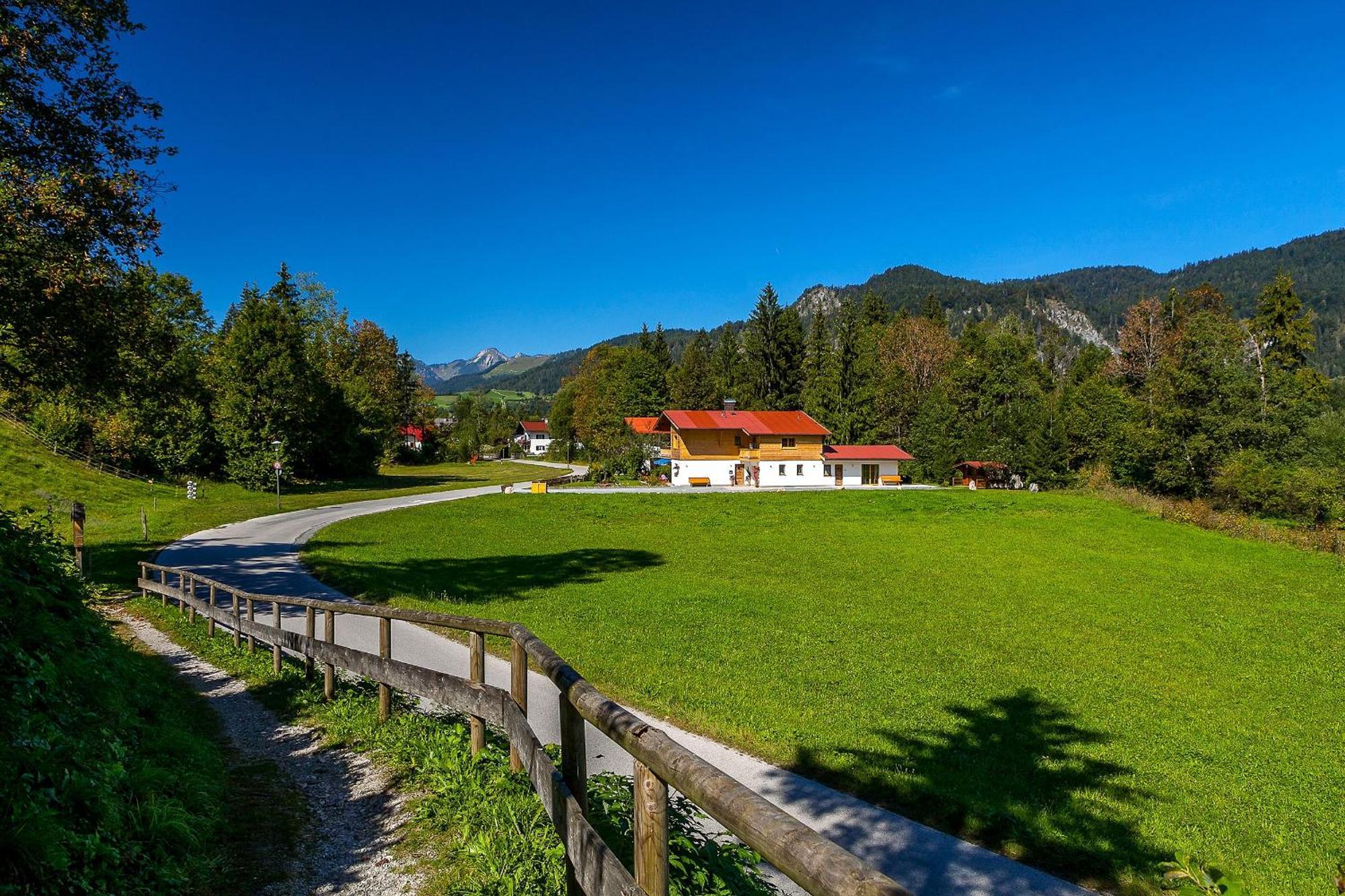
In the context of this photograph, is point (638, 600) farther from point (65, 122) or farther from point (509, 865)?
point (65, 122)

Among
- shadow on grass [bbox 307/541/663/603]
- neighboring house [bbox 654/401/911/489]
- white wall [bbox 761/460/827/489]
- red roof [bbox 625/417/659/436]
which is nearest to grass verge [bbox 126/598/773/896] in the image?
shadow on grass [bbox 307/541/663/603]

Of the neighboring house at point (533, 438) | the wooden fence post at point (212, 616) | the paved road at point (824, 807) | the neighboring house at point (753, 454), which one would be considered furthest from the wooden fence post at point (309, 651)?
the neighboring house at point (533, 438)

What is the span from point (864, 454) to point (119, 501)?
53268 mm

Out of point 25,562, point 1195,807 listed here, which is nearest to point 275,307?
point 25,562

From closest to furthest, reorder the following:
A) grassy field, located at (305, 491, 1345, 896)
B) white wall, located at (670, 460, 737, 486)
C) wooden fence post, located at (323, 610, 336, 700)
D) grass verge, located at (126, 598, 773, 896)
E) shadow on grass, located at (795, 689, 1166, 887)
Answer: grass verge, located at (126, 598, 773, 896), shadow on grass, located at (795, 689, 1166, 887), grassy field, located at (305, 491, 1345, 896), wooden fence post, located at (323, 610, 336, 700), white wall, located at (670, 460, 737, 486)

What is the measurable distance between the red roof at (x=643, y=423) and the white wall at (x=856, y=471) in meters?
17.5

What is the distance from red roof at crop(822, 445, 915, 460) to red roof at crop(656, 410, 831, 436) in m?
Result: 2.23

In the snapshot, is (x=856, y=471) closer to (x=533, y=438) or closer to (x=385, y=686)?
(x=385, y=686)

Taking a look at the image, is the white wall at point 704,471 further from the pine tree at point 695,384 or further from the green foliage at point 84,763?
the green foliage at point 84,763

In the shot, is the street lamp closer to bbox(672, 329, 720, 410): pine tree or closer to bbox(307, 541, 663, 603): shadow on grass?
bbox(307, 541, 663, 603): shadow on grass

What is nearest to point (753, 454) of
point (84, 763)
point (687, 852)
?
point (687, 852)

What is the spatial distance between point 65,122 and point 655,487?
142 ft

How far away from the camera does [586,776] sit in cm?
372

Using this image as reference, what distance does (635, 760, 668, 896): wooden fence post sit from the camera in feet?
7.89
